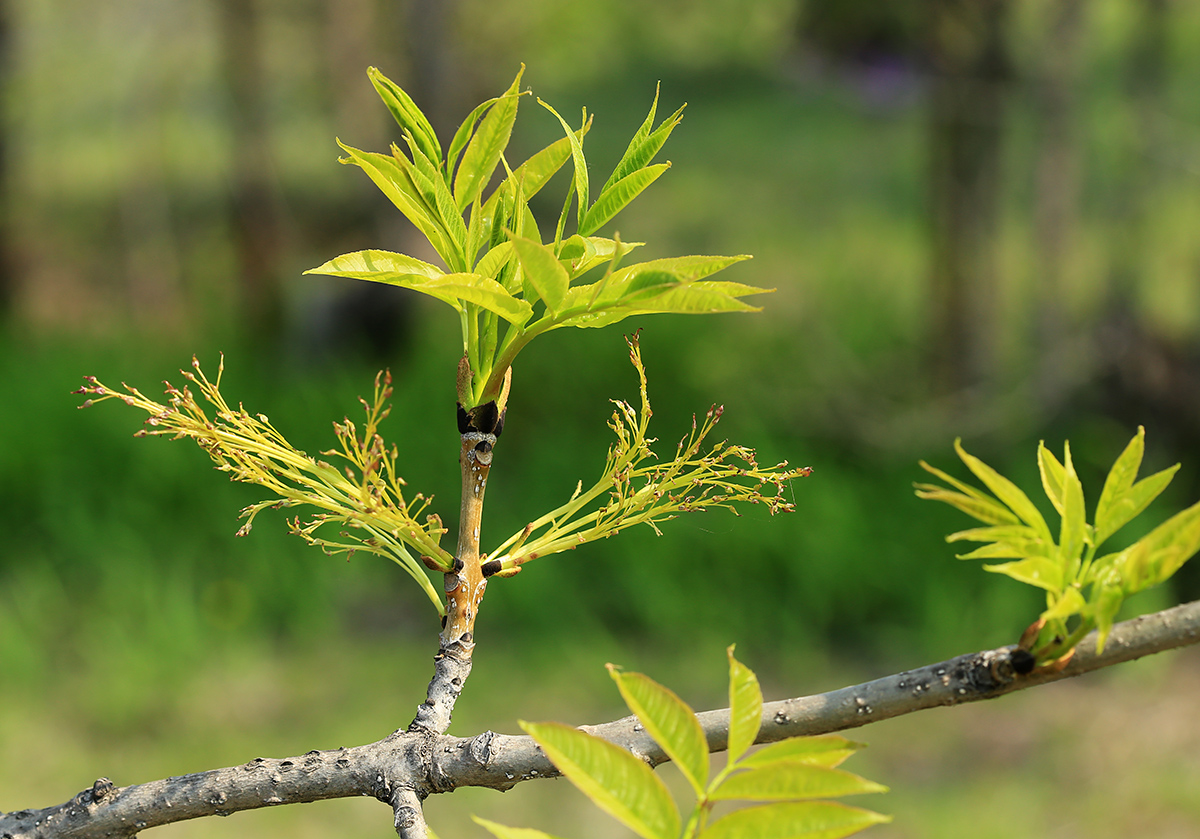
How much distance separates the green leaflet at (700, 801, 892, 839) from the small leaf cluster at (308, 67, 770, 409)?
151mm

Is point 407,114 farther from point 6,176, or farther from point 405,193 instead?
point 6,176

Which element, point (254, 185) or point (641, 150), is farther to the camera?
A: point (254, 185)

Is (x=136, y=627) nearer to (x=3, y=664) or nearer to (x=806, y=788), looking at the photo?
(x=3, y=664)

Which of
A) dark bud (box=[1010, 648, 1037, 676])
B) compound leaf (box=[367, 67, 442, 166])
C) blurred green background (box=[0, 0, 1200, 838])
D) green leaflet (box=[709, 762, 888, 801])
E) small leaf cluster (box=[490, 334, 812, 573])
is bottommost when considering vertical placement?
green leaflet (box=[709, 762, 888, 801])

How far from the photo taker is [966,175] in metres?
2.87

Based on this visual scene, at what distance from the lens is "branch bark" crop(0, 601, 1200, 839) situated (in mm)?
371

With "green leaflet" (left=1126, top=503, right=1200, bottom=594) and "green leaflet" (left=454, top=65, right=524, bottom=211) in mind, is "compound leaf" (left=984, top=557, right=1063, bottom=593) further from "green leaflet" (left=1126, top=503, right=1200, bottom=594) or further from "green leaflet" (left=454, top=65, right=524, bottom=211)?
"green leaflet" (left=454, top=65, right=524, bottom=211)

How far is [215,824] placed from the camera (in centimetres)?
205

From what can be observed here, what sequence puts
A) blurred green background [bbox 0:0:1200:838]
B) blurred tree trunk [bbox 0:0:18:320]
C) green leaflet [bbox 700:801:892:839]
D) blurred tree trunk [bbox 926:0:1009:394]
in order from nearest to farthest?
green leaflet [bbox 700:801:892:839]
blurred green background [bbox 0:0:1200:838]
blurred tree trunk [bbox 926:0:1009:394]
blurred tree trunk [bbox 0:0:18:320]

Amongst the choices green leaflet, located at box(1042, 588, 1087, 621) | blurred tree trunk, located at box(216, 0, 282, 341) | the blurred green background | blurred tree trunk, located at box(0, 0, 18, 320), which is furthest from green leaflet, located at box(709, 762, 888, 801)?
blurred tree trunk, located at box(0, 0, 18, 320)

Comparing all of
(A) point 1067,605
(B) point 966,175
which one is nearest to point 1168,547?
(A) point 1067,605

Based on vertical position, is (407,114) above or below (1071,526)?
above

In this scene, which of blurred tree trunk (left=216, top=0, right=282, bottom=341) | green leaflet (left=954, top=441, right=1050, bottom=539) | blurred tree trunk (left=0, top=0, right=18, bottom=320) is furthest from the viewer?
blurred tree trunk (left=0, top=0, right=18, bottom=320)

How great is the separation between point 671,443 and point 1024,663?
2.40 metres
